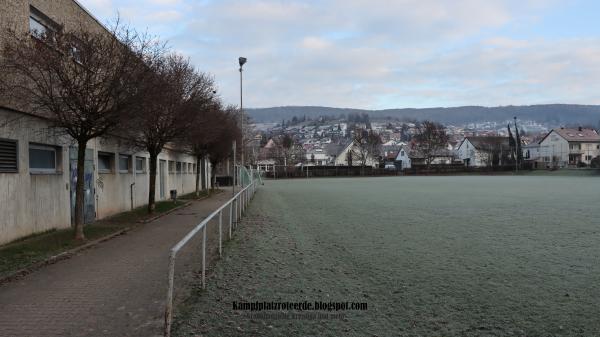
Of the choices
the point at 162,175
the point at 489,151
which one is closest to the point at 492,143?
the point at 489,151

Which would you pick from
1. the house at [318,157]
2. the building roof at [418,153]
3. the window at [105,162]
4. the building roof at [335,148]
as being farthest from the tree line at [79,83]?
the house at [318,157]

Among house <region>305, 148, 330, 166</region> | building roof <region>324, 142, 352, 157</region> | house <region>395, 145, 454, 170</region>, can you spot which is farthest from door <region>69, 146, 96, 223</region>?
house <region>305, 148, 330, 166</region>

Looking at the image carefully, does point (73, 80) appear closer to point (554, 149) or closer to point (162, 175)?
point (162, 175)

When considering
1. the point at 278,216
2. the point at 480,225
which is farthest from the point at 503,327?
the point at 278,216

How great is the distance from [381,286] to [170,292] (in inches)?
133

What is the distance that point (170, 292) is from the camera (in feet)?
15.5

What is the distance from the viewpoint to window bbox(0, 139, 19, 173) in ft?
35.4

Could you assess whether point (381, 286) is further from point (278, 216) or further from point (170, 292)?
point (278, 216)

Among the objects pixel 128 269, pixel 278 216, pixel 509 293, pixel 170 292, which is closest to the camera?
pixel 170 292

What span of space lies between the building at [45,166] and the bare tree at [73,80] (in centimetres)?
53

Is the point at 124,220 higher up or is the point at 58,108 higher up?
the point at 58,108

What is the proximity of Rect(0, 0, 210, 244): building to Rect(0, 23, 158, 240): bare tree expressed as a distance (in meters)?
0.53

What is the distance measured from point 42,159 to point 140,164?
1066cm

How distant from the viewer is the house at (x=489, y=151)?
336 ft
